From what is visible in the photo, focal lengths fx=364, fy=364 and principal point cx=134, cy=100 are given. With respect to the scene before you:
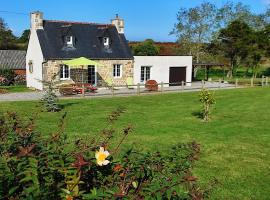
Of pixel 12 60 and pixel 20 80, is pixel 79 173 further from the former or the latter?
pixel 12 60

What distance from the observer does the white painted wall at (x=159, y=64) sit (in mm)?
35531

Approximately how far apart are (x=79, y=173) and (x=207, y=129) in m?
13.0

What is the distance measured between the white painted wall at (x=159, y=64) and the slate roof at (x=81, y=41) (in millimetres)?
1349

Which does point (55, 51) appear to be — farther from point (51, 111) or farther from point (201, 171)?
point (201, 171)

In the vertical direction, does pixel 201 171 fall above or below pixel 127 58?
below

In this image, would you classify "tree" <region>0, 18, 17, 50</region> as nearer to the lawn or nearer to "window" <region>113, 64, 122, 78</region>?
"window" <region>113, 64, 122, 78</region>

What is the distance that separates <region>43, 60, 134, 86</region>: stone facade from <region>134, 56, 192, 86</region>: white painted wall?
0.70 metres

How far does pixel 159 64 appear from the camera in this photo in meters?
36.6

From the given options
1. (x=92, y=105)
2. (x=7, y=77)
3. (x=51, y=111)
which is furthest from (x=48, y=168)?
(x=7, y=77)

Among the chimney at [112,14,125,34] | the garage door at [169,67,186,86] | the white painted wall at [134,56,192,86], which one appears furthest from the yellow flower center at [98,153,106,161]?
the garage door at [169,67,186,86]

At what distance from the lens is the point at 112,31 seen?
35.9 meters

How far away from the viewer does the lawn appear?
933 cm

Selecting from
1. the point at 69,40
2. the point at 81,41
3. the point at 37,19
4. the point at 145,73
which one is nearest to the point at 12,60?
the point at 37,19

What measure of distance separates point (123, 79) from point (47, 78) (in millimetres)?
7421
